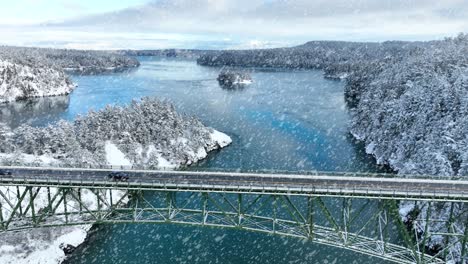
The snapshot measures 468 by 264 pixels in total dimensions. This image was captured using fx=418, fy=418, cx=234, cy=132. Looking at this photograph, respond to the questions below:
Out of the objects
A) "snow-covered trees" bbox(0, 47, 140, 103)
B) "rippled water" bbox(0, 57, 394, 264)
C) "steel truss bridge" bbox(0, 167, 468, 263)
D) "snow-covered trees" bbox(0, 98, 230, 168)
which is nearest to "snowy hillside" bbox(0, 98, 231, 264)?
"snow-covered trees" bbox(0, 98, 230, 168)

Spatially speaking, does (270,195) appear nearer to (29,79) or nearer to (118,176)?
(118,176)

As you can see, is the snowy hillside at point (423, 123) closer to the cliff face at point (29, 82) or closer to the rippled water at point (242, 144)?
the rippled water at point (242, 144)

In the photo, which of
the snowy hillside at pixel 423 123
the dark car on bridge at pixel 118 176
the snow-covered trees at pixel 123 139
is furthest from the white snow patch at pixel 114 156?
the snowy hillside at pixel 423 123

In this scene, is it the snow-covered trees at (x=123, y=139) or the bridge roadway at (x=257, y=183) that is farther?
the snow-covered trees at (x=123, y=139)

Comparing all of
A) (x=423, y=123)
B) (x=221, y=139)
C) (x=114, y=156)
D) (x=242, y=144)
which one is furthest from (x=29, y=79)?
(x=423, y=123)

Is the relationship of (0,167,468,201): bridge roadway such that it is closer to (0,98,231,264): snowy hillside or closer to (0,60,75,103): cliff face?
(0,98,231,264): snowy hillside

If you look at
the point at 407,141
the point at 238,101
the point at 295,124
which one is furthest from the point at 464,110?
the point at 238,101
